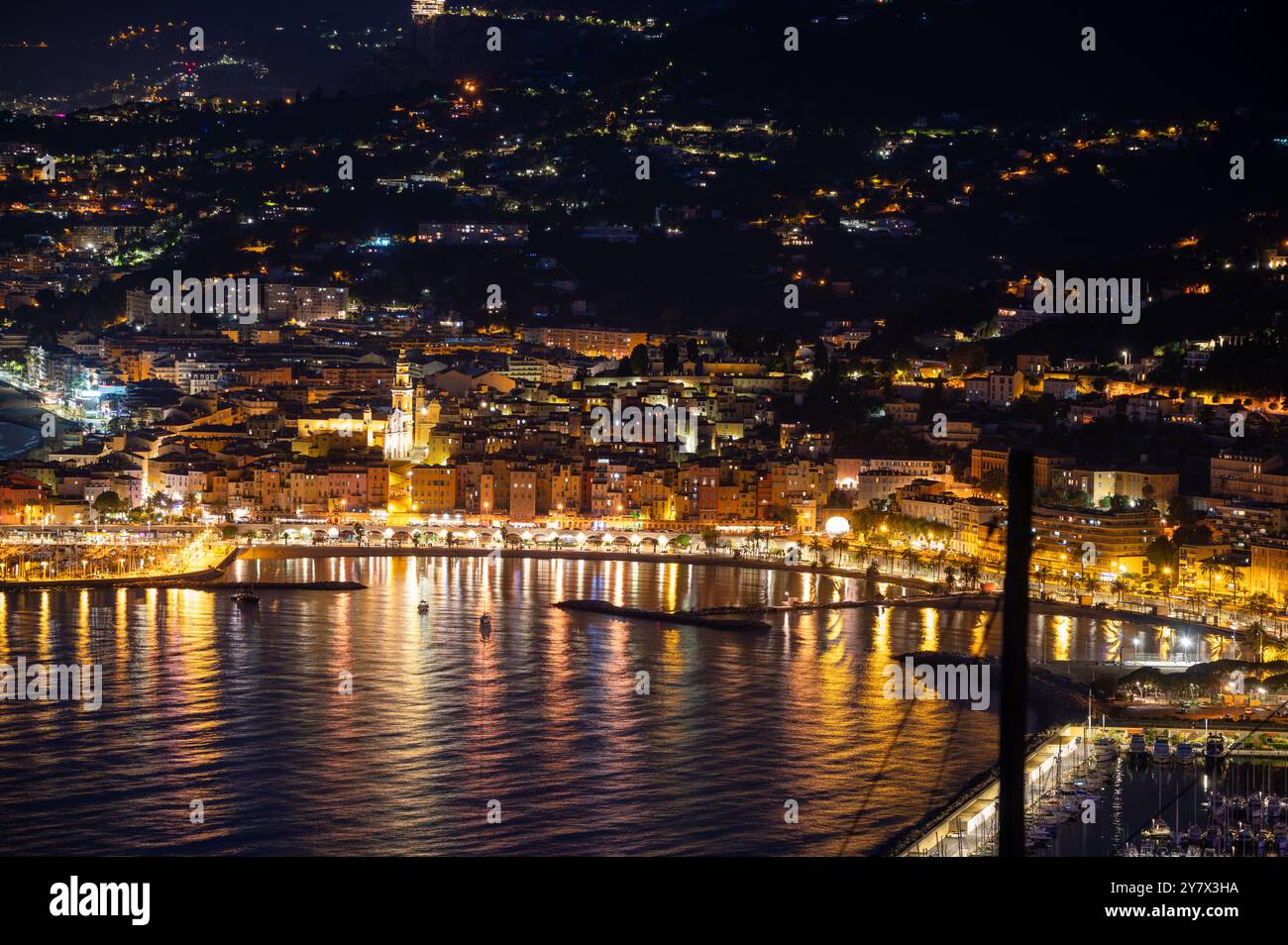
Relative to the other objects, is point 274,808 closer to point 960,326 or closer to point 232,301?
point 960,326

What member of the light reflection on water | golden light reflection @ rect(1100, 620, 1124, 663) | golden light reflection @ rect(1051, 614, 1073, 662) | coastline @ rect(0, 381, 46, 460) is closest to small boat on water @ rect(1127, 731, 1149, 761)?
the light reflection on water

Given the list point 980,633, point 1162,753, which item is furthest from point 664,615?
point 1162,753

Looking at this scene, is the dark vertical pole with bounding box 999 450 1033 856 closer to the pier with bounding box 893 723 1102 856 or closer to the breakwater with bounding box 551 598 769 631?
the pier with bounding box 893 723 1102 856

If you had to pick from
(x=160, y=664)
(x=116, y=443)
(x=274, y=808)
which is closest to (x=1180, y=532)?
(x=160, y=664)

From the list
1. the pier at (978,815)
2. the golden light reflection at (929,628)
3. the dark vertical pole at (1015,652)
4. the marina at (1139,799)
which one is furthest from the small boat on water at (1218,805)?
the dark vertical pole at (1015,652)

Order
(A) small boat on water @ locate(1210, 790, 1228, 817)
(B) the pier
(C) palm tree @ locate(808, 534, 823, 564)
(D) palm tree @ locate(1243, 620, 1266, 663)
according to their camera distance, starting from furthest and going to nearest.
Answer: (C) palm tree @ locate(808, 534, 823, 564) → (D) palm tree @ locate(1243, 620, 1266, 663) → (A) small boat on water @ locate(1210, 790, 1228, 817) → (B) the pier

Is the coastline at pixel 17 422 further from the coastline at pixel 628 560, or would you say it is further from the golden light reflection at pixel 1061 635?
the golden light reflection at pixel 1061 635

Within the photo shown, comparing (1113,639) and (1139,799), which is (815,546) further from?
(1139,799)
